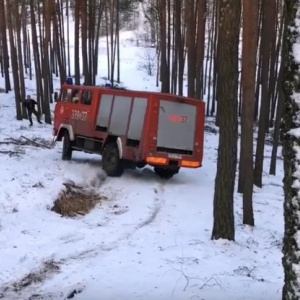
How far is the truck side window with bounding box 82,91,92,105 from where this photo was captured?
16.0 metres

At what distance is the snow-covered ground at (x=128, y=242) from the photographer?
6348mm

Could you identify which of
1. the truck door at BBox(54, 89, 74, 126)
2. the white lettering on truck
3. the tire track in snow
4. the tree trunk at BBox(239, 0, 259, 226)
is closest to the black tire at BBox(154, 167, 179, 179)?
the white lettering on truck

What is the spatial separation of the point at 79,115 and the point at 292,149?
45.0ft

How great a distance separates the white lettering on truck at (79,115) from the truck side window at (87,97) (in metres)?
0.33

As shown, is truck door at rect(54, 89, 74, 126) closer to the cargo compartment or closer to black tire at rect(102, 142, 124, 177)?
black tire at rect(102, 142, 124, 177)

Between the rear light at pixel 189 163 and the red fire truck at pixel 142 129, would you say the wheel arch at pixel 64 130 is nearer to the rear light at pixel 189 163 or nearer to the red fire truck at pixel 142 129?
the red fire truck at pixel 142 129

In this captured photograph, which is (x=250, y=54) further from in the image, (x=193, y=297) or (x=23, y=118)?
(x=23, y=118)

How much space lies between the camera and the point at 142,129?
14195mm

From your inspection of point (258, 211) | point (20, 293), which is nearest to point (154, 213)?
point (258, 211)

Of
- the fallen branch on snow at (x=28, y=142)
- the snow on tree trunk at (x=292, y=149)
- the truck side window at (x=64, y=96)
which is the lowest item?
the fallen branch on snow at (x=28, y=142)

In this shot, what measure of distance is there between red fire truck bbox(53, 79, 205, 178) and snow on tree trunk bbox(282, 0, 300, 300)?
1081 cm

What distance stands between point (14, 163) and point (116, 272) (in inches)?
335

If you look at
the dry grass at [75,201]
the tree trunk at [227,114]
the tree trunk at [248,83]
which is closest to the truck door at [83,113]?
the dry grass at [75,201]

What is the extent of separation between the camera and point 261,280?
689cm
